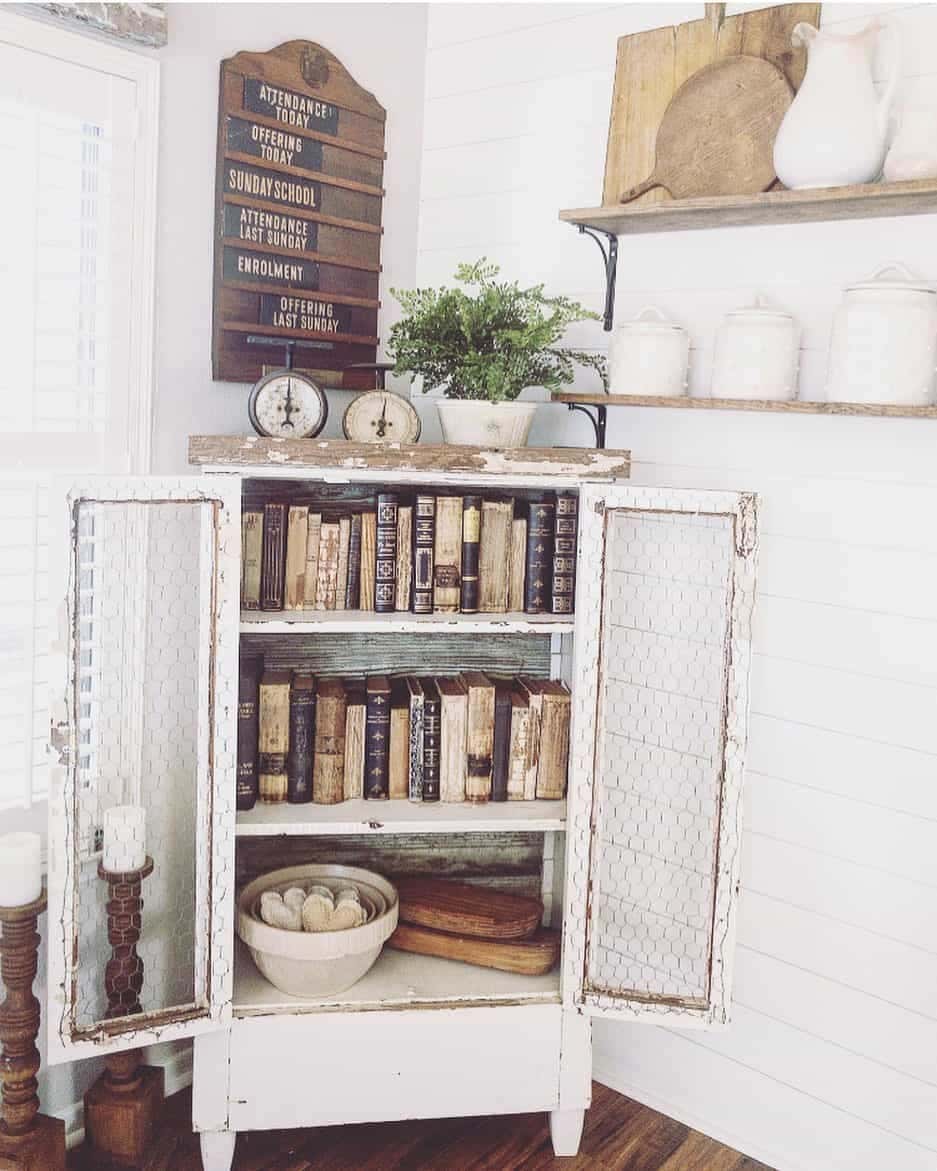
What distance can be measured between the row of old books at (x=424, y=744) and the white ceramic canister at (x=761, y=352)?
27.6 inches

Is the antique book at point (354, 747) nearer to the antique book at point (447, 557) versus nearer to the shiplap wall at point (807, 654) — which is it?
the antique book at point (447, 557)

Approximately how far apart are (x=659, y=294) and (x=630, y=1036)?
5.24 feet

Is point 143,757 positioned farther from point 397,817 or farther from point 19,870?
point 397,817

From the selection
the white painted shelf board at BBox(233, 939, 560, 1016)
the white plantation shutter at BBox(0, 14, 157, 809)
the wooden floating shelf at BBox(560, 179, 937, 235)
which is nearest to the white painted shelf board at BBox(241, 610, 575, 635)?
the white plantation shutter at BBox(0, 14, 157, 809)

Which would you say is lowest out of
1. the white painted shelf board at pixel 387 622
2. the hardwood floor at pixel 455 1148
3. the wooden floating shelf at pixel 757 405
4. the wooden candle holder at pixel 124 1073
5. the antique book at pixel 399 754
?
the hardwood floor at pixel 455 1148

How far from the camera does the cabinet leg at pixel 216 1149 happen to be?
2148mm

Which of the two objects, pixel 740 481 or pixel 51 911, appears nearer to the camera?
pixel 51 911

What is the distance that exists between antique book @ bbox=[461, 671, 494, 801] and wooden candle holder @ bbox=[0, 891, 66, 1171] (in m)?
0.82

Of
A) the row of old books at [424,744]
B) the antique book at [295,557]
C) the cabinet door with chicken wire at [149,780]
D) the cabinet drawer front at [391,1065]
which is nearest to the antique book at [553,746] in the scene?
the row of old books at [424,744]

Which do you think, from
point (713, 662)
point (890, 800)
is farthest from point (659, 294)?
point (890, 800)

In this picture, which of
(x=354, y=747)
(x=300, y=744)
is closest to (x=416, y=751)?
(x=354, y=747)

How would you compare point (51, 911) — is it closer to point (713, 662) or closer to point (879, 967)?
point (713, 662)

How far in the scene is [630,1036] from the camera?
256 cm

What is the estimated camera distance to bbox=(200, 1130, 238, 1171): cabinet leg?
7.05 ft
